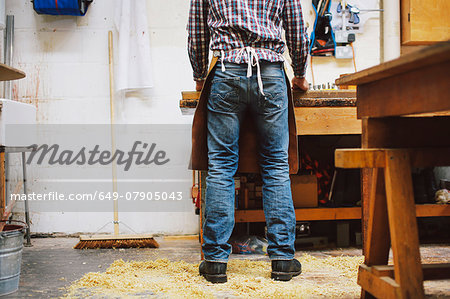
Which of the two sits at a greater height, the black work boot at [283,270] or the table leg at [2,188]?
the table leg at [2,188]

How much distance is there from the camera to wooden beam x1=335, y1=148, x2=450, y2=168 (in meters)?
1.31

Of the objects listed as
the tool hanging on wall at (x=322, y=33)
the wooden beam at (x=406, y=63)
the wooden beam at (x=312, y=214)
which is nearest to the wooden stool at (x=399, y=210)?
the wooden beam at (x=406, y=63)

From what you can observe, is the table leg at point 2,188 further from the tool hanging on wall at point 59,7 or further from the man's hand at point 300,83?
the man's hand at point 300,83

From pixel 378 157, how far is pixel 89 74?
242 centimetres

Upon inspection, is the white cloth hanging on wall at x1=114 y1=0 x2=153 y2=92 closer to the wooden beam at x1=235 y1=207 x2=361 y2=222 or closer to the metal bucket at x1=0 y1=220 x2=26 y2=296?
the wooden beam at x1=235 y1=207 x2=361 y2=222

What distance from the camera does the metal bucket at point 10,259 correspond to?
1.83 m

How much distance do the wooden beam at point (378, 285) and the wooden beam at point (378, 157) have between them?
1.10 ft

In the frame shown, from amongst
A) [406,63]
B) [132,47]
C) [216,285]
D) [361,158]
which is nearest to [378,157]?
[361,158]

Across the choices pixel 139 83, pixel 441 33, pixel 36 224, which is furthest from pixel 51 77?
pixel 441 33

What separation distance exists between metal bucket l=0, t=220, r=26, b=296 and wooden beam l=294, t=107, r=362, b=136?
4.60 feet

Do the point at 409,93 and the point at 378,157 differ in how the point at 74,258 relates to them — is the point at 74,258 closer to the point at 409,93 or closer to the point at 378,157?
the point at 378,157

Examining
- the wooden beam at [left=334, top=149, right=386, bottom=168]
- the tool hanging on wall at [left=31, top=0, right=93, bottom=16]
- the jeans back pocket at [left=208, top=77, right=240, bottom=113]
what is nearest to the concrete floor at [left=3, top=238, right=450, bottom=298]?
the wooden beam at [left=334, top=149, right=386, bottom=168]

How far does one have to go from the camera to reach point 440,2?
10.3 feet

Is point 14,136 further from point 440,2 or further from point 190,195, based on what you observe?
point 440,2
